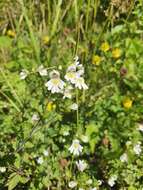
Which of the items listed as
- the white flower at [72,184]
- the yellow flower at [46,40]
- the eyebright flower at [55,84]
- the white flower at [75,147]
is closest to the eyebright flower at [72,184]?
the white flower at [72,184]

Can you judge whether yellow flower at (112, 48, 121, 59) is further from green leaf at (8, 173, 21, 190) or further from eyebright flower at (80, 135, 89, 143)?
green leaf at (8, 173, 21, 190)

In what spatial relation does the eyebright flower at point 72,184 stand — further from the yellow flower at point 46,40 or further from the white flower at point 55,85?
the yellow flower at point 46,40

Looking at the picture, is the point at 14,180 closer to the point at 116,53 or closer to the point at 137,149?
the point at 137,149

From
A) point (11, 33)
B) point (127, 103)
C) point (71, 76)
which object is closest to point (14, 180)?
point (71, 76)

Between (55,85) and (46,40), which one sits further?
(46,40)

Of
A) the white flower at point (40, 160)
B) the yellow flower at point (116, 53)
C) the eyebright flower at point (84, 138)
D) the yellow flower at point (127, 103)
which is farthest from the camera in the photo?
the yellow flower at point (116, 53)

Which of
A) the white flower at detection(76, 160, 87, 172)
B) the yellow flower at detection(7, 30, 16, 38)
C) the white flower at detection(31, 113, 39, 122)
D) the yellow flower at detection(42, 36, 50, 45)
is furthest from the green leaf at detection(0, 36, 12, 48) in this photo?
the white flower at detection(76, 160, 87, 172)

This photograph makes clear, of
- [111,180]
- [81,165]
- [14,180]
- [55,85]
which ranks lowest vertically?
[111,180]

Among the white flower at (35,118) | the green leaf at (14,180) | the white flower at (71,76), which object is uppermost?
the white flower at (71,76)

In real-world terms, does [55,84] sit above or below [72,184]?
above

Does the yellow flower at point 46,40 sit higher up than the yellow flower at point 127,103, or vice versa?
the yellow flower at point 46,40

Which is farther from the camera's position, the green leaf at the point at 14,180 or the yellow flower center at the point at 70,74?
the green leaf at the point at 14,180
